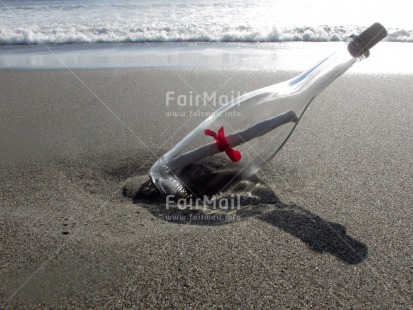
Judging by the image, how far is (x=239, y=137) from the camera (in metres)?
1.76

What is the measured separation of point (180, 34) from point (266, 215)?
4.54 m

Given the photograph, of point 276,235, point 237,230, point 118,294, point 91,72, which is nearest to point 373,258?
point 276,235

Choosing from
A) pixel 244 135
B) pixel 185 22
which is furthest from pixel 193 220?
pixel 185 22

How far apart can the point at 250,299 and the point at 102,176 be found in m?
1.05

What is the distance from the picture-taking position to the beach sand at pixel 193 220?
1267 millimetres

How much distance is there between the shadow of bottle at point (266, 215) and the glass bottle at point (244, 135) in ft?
A: 0.19

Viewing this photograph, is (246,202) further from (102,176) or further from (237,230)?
(102,176)

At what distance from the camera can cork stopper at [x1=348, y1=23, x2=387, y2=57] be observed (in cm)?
176

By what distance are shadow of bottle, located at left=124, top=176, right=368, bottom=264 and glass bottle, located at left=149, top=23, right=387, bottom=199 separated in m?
0.06

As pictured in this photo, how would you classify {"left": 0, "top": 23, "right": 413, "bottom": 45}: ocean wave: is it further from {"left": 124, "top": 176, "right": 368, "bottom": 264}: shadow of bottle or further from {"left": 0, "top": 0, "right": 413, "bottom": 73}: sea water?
{"left": 124, "top": 176, "right": 368, "bottom": 264}: shadow of bottle

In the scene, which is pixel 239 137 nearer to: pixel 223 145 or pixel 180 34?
pixel 223 145

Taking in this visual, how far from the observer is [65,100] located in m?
3.14

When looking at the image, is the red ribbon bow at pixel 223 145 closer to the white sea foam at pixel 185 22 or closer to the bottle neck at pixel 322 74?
the bottle neck at pixel 322 74

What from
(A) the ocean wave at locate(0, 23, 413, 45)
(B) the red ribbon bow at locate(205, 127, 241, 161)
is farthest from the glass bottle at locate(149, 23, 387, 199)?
(A) the ocean wave at locate(0, 23, 413, 45)
